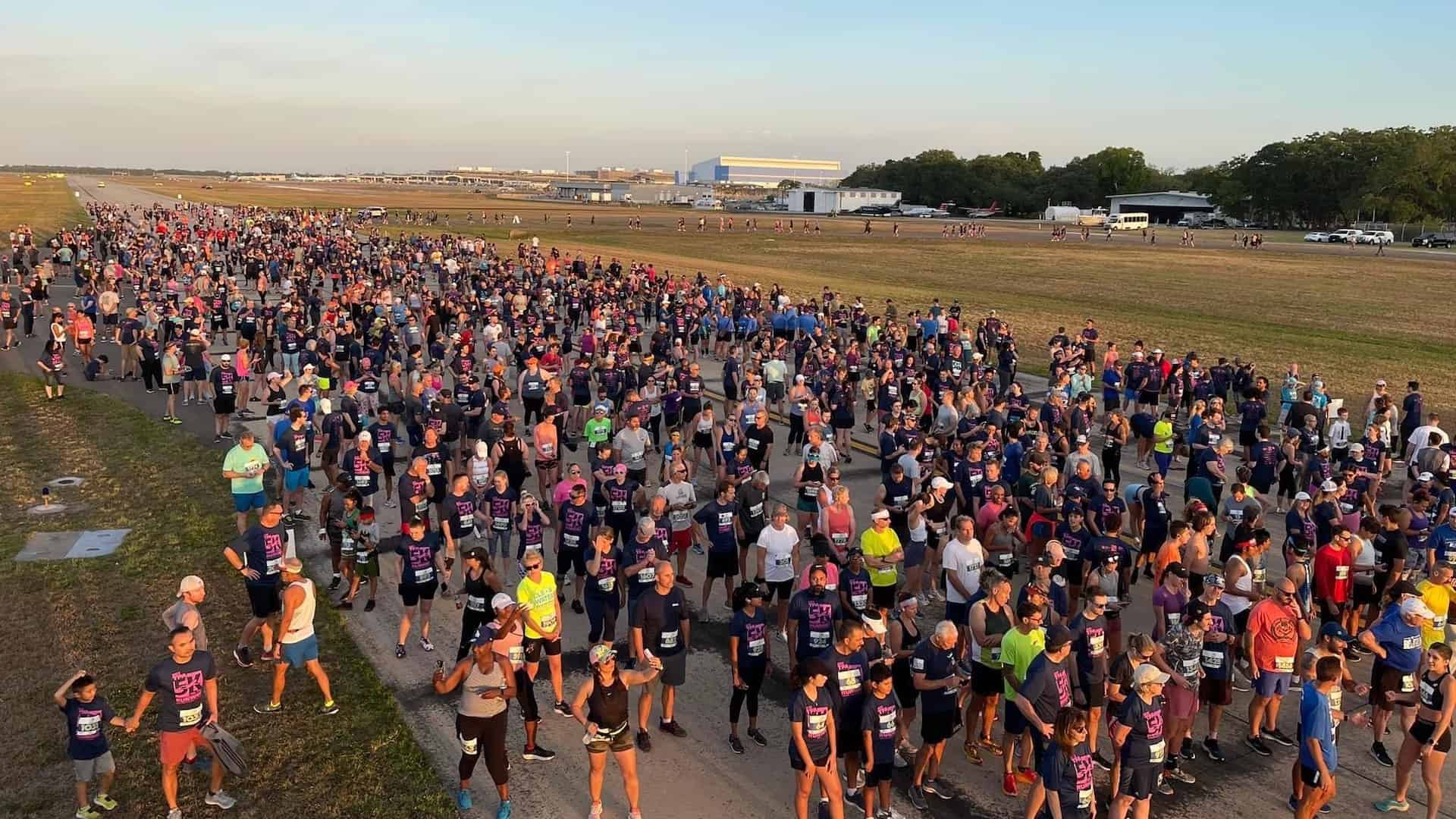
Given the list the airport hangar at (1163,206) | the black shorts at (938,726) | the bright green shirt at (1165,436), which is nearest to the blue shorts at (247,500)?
the black shorts at (938,726)

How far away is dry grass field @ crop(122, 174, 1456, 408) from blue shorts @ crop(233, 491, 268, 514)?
20.0m

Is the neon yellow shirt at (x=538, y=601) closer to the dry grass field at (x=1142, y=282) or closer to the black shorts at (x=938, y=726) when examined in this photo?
the black shorts at (x=938, y=726)

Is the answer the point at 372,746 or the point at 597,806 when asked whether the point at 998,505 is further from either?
the point at 372,746

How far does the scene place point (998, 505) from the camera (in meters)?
10.1

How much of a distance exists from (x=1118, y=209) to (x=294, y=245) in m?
102

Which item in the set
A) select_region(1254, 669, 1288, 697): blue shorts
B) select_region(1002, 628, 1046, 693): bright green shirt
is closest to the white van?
select_region(1254, 669, 1288, 697): blue shorts

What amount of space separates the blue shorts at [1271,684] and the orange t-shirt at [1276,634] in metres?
0.07

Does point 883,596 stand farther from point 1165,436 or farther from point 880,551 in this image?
point 1165,436

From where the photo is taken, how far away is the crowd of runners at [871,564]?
6.70 meters

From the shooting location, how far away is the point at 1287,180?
97.8 m

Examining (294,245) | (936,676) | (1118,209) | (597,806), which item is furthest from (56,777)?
(1118,209)

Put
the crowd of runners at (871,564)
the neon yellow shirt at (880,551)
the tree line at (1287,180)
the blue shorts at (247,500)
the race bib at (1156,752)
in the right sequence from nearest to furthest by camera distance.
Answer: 1. the race bib at (1156,752)
2. the crowd of runners at (871,564)
3. the neon yellow shirt at (880,551)
4. the blue shorts at (247,500)
5. the tree line at (1287,180)

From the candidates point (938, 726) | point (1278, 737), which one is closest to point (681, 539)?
point (938, 726)

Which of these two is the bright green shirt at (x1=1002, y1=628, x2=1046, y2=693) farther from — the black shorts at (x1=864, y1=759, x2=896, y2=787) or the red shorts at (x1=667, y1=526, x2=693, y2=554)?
the red shorts at (x1=667, y1=526, x2=693, y2=554)
